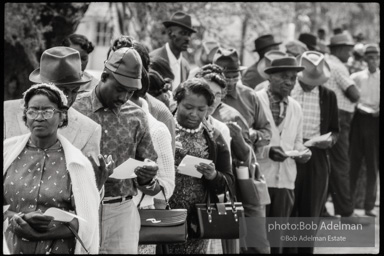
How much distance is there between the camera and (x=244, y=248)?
350 inches

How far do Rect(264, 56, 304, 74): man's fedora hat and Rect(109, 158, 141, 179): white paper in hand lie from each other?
143 inches

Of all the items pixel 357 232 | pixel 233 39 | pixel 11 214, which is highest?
pixel 233 39

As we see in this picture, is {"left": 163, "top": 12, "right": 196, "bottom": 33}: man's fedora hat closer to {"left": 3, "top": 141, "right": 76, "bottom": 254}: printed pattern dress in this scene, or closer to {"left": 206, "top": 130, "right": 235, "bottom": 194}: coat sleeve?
{"left": 206, "top": 130, "right": 235, "bottom": 194}: coat sleeve

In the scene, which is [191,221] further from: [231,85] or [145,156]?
[231,85]

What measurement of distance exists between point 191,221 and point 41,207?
7.54 ft

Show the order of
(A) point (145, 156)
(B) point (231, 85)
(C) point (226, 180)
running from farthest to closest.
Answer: (B) point (231, 85) < (C) point (226, 180) < (A) point (145, 156)

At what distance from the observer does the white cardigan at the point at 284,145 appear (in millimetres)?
9086

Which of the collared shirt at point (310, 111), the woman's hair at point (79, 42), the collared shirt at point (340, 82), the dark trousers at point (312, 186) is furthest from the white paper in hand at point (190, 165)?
the collared shirt at point (340, 82)

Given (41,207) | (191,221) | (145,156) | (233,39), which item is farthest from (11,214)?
(233,39)

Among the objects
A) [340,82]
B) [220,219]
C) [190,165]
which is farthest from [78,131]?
[340,82]

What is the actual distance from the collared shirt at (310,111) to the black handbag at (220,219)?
2.82 m

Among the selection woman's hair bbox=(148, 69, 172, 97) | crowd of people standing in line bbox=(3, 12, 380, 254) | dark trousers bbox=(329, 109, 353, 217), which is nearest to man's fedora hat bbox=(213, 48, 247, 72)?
crowd of people standing in line bbox=(3, 12, 380, 254)

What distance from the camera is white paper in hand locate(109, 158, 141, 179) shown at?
5.57m

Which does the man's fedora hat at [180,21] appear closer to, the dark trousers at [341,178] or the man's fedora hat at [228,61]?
the man's fedora hat at [228,61]
